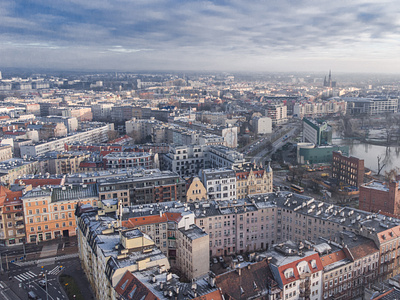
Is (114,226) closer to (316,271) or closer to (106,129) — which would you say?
(316,271)

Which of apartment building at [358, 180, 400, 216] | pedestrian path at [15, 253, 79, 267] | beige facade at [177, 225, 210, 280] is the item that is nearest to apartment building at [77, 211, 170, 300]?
beige facade at [177, 225, 210, 280]

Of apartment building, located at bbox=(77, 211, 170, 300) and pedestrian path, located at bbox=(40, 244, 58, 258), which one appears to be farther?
pedestrian path, located at bbox=(40, 244, 58, 258)

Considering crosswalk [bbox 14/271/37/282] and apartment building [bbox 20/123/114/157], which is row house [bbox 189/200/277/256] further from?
apartment building [bbox 20/123/114/157]

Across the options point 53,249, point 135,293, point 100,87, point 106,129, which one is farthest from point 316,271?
point 100,87

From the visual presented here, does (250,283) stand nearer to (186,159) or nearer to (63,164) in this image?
(186,159)

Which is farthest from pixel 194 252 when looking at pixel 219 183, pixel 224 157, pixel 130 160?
pixel 130 160
